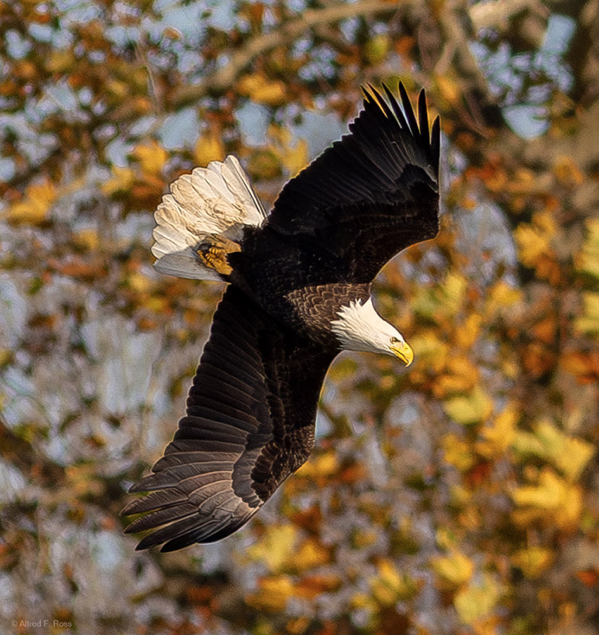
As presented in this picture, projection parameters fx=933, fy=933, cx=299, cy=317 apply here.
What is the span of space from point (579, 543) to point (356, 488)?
3.90ft

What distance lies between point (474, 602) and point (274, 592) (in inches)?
33.3

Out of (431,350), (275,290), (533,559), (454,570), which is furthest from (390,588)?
(275,290)

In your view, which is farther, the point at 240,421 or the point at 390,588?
the point at 390,588

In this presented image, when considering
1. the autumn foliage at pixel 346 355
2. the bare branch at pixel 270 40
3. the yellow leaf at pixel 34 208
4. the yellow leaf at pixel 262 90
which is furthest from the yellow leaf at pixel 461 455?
the bare branch at pixel 270 40

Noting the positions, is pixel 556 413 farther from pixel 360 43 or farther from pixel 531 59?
pixel 531 59

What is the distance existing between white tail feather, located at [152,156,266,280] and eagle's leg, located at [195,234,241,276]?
0.14 feet

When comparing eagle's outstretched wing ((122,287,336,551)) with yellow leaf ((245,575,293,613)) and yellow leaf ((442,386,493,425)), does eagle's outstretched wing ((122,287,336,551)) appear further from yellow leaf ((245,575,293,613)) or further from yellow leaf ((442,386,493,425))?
yellow leaf ((245,575,293,613))

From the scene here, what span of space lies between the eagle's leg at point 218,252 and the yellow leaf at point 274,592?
1343mm

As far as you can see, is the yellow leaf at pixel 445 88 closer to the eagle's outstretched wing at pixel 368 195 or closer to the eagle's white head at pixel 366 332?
the eagle's outstretched wing at pixel 368 195

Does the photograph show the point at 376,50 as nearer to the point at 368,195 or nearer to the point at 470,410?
the point at 368,195

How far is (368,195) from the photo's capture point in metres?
3.30

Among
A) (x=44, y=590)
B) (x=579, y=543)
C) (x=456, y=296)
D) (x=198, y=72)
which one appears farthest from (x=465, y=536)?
(x=198, y=72)

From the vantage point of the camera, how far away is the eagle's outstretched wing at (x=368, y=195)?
315cm

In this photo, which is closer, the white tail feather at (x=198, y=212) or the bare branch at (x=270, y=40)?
the white tail feather at (x=198, y=212)
